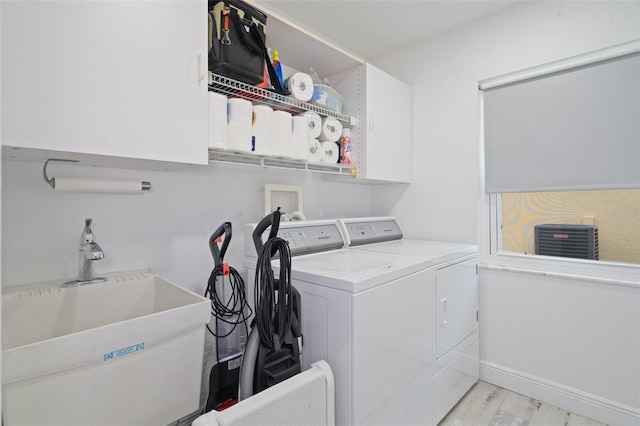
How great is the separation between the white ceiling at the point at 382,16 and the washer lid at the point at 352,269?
1.63 meters

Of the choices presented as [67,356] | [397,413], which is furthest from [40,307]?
[397,413]

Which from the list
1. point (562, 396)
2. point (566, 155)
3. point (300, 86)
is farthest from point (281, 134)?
point (562, 396)

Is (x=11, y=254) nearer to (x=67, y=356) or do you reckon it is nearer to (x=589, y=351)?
(x=67, y=356)

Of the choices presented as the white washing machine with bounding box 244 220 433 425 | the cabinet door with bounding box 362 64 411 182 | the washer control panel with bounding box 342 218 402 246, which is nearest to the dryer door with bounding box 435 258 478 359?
the white washing machine with bounding box 244 220 433 425

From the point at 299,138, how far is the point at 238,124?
39 centimetres

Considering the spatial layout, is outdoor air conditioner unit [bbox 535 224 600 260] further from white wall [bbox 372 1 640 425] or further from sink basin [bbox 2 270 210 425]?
sink basin [bbox 2 270 210 425]

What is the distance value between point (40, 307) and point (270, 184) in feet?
4.17

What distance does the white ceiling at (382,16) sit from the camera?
2107 mm

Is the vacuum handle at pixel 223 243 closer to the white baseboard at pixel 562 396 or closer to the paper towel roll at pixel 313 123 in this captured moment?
the paper towel roll at pixel 313 123

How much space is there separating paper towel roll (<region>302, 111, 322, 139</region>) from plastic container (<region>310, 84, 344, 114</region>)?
0.12 metres

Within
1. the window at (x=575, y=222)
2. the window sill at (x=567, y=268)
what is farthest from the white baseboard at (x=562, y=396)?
the window at (x=575, y=222)

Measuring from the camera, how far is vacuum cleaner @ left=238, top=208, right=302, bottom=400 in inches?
48.8

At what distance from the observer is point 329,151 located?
2041mm

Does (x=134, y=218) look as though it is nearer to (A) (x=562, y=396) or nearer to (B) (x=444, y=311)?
(B) (x=444, y=311)
